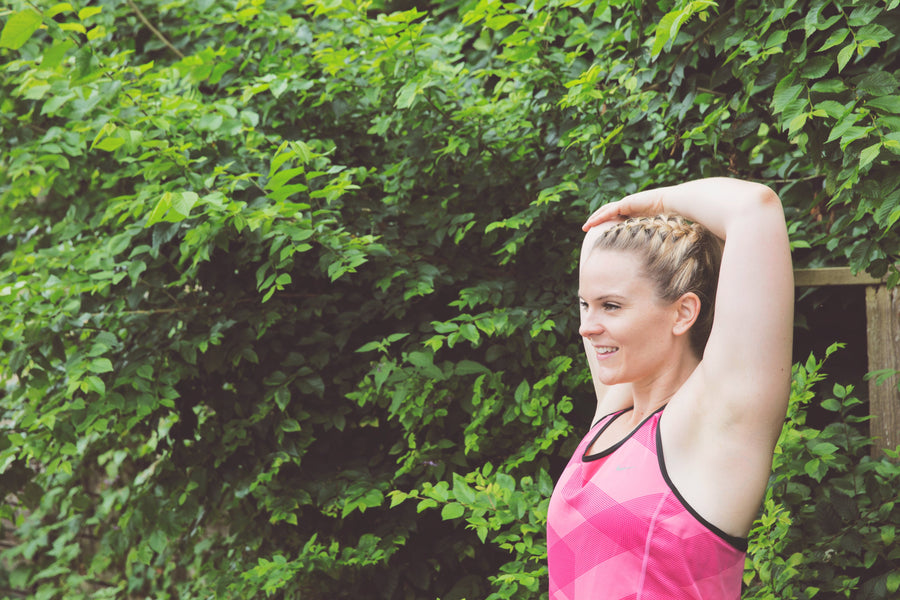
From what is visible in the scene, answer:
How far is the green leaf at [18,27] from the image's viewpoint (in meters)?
2.21

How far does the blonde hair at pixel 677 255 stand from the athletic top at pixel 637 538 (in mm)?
193

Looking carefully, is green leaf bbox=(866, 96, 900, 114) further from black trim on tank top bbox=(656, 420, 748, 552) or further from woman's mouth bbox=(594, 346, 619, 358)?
black trim on tank top bbox=(656, 420, 748, 552)

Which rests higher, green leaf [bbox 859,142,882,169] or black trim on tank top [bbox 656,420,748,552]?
green leaf [bbox 859,142,882,169]

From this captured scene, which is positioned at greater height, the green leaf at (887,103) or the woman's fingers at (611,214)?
the green leaf at (887,103)

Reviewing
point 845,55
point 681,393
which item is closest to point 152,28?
point 845,55

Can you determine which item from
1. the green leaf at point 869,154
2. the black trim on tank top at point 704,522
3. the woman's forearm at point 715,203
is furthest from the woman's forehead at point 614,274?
the green leaf at point 869,154

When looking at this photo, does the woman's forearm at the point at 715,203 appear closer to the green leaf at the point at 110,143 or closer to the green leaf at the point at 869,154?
the green leaf at the point at 869,154

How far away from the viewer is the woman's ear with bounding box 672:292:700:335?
1228 millimetres

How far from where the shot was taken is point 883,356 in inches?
88.0

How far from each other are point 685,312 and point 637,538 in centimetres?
36

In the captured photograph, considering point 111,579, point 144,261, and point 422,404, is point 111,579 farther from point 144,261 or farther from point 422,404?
point 422,404

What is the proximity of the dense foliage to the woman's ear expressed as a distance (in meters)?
0.96


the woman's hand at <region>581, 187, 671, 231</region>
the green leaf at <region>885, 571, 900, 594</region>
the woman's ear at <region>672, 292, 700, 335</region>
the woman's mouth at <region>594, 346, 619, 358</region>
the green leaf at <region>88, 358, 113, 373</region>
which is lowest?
the green leaf at <region>885, 571, 900, 594</region>

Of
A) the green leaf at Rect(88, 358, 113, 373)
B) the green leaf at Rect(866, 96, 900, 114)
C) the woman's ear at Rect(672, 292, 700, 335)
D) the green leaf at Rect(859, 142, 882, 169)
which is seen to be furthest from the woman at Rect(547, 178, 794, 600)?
the green leaf at Rect(88, 358, 113, 373)
